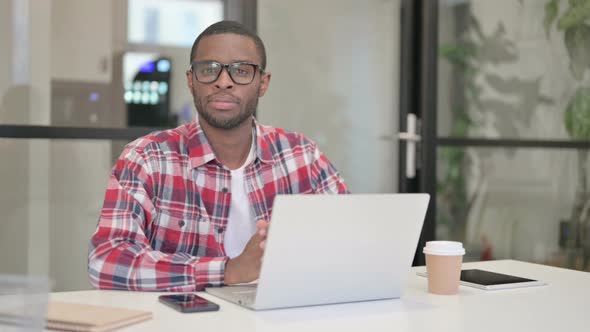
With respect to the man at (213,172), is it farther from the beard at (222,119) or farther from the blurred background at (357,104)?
the blurred background at (357,104)

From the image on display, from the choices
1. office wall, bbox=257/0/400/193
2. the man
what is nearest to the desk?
the man

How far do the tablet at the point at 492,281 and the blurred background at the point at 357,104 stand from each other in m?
1.68

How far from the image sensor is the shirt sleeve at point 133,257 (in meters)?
1.62

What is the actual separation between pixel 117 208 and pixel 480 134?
8.41 ft

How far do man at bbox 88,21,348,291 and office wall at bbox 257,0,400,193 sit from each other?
48.1 inches

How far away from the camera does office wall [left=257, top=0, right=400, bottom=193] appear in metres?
3.48

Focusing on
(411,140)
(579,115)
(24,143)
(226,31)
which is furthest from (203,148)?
(579,115)

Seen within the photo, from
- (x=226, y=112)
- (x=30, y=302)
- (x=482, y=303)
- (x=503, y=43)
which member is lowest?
(x=482, y=303)

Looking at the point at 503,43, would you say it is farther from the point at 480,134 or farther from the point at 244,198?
the point at 244,198

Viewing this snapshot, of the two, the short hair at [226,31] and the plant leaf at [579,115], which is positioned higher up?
the short hair at [226,31]

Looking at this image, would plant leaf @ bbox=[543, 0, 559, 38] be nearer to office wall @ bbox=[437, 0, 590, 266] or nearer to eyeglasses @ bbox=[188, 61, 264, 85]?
office wall @ bbox=[437, 0, 590, 266]

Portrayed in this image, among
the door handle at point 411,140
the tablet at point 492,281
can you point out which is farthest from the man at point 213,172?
the door handle at point 411,140

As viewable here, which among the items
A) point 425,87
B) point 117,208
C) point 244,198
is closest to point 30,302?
point 117,208

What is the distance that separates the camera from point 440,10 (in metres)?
3.81
